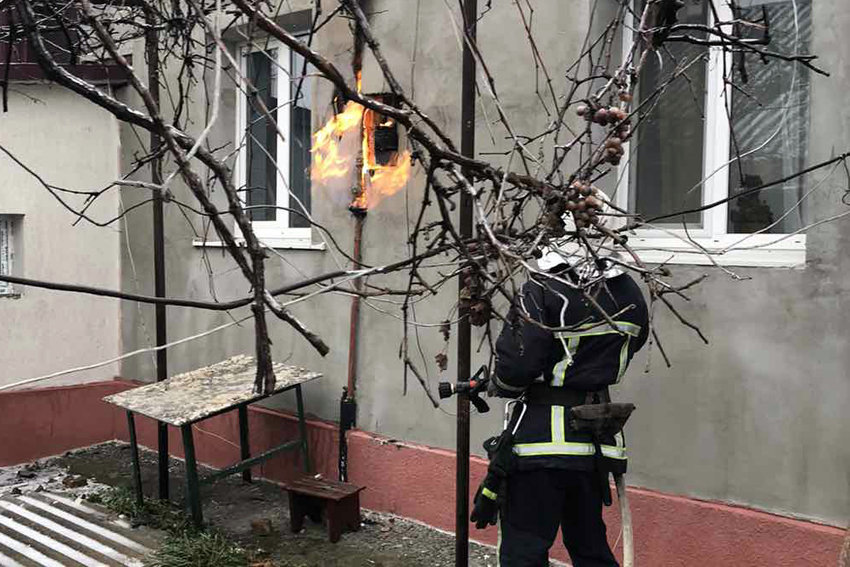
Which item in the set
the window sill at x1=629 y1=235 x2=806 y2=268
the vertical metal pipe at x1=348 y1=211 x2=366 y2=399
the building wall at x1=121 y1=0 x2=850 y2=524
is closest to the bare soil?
the building wall at x1=121 y1=0 x2=850 y2=524

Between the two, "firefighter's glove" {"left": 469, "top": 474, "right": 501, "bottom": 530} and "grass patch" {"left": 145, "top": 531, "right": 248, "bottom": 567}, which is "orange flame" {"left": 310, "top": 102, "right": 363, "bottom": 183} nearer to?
"grass patch" {"left": 145, "top": 531, "right": 248, "bottom": 567}

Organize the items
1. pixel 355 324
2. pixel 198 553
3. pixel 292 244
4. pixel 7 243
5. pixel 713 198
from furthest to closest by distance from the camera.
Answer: pixel 7 243, pixel 292 244, pixel 355 324, pixel 198 553, pixel 713 198

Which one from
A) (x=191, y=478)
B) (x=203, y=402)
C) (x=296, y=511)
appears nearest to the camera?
(x=191, y=478)

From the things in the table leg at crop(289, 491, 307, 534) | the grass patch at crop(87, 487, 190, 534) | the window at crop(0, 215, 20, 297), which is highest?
the window at crop(0, 215, 20, 297)

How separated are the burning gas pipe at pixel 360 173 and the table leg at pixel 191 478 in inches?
39.3

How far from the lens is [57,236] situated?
6.69m

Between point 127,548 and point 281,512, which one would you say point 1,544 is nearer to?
point 127,548

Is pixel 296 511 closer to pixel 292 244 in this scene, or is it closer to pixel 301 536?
pixel 301 536

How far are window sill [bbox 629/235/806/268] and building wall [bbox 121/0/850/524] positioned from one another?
0.17 ft

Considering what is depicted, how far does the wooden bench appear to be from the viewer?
16.3 feet

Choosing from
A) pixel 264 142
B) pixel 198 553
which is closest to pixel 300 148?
pixel 264 142

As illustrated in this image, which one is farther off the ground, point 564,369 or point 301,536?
point 564,369

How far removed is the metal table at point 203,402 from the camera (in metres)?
4.91

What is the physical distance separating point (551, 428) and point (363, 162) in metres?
2.69
